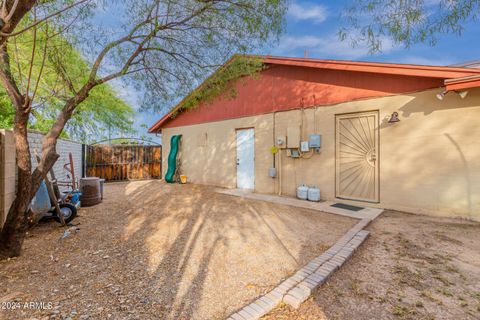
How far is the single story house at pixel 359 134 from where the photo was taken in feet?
12.9

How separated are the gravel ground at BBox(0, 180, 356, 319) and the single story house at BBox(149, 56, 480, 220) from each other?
168 cm

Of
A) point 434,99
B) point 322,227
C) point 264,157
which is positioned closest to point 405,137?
point 434,99

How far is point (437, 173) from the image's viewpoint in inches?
163

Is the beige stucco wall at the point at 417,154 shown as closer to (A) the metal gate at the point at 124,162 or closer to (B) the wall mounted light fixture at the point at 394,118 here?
(B) the wall mounted light fixture at the point at 394,118

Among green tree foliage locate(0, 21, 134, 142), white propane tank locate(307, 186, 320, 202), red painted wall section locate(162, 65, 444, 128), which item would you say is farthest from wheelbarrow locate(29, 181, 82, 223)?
white propane tank locate(307, 186, 320, 202)

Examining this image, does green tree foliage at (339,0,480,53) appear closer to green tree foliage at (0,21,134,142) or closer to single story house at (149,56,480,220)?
single story house at (149,56,480,220)

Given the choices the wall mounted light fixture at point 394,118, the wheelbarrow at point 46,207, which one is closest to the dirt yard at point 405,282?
the wall mounted light fixture at point 394,118

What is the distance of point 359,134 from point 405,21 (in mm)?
2821

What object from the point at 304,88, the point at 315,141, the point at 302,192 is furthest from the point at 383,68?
the point at 302,192

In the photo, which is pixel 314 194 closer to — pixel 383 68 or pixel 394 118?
pixel 394 118

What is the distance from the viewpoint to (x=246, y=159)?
7168 mm

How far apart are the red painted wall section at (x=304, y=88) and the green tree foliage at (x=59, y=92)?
2865 mm

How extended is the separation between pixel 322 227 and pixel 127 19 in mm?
4771

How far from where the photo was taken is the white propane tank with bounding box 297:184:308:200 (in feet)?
18.4
